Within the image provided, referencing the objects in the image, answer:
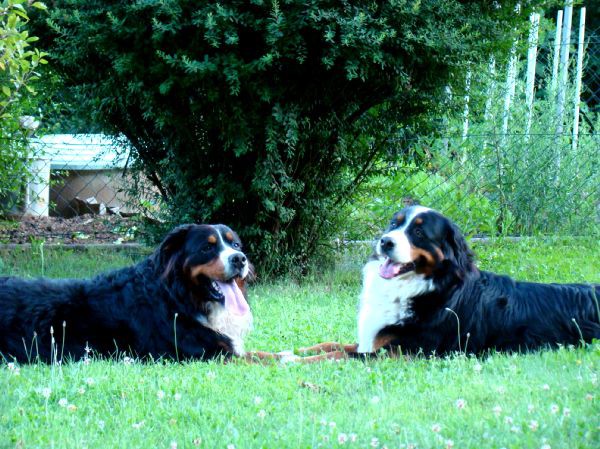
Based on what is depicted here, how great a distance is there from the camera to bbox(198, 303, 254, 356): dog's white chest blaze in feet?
19.0

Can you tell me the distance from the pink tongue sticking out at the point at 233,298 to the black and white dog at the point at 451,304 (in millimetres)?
698

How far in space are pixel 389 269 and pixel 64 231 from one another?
7.15 m

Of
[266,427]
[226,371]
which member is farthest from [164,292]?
[266,427]

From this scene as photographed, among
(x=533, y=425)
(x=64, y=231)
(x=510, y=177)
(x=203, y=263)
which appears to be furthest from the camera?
(x=64, y=231)

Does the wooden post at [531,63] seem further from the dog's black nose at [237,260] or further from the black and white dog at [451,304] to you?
the dog's black nose at [237,260]

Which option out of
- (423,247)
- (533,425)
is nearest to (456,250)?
(423,247)

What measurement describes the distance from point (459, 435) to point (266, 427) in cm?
87

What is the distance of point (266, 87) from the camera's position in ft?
26.3

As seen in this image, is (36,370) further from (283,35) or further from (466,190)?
(466,190)

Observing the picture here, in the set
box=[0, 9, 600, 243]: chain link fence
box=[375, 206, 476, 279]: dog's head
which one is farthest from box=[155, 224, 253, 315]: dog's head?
box=[0, 9, 600, 243]: chain link fence

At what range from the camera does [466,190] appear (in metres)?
11.6

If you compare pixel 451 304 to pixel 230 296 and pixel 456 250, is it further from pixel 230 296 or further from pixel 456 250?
pixel 230 296

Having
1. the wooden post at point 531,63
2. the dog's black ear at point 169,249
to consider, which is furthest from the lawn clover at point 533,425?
the wooden post at point 531,63

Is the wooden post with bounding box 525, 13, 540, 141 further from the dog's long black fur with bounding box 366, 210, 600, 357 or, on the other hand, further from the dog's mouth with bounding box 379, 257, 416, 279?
the dog's mouth with bounding box 379, 257, 416, 279
